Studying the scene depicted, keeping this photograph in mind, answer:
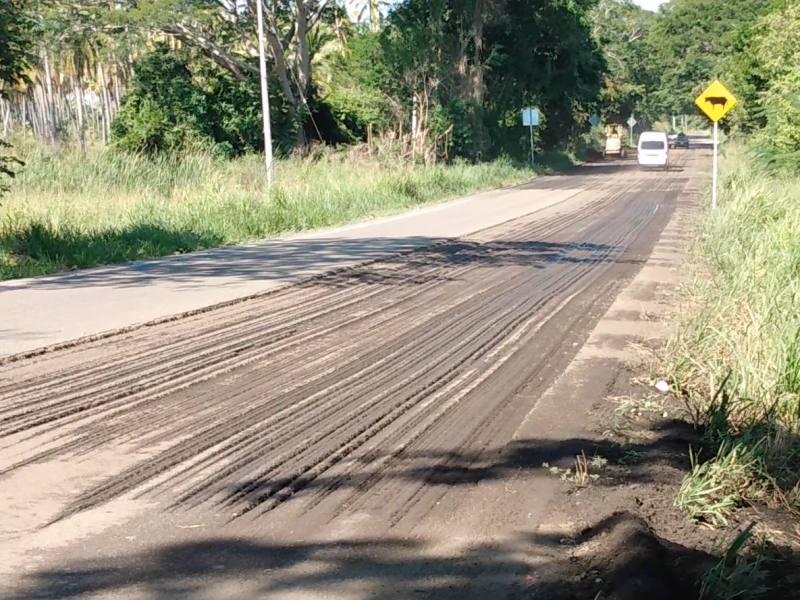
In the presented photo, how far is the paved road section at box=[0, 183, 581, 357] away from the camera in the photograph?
34.0 ft

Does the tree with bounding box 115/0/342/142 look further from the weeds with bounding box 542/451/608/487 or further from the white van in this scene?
the weeds with bounding box 542/451/608/487

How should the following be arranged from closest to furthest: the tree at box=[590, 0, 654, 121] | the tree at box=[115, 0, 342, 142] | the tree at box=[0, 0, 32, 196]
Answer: the tree at box=[0, 0, 32, 196] < the tree at box=[115, 0, 342, 142] < the tree at box=[590, 0, 654, 121]

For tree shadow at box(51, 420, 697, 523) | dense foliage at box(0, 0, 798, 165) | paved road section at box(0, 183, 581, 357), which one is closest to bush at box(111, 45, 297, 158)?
dense foliage at box(0, 0, 798, 165)

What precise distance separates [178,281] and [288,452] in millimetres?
8012

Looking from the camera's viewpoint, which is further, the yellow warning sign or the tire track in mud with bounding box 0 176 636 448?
the yellow warning sign

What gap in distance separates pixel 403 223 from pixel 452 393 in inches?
613

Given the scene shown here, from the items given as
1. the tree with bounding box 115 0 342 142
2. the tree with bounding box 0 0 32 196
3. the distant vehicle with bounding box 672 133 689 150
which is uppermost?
the tree with bounding box 115 0 342 142

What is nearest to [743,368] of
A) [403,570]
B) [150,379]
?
[403,570]

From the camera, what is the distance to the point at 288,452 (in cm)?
615

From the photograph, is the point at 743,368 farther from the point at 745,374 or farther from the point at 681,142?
the point at 681,142

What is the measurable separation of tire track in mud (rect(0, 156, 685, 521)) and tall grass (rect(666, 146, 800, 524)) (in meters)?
1.42

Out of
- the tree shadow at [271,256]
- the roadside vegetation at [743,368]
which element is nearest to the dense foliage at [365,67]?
the tree shadow at [271,256]

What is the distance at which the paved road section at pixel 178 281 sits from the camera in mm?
10359

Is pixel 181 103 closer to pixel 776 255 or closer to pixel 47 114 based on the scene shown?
pixel 47 114
